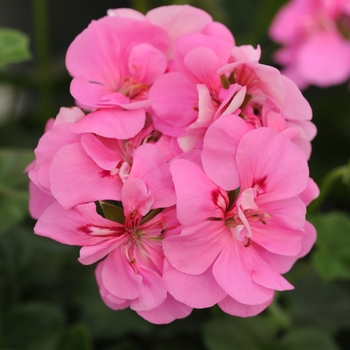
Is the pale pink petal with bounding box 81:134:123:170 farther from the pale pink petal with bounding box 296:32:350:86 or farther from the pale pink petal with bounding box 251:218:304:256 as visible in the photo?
the pale pink petal with bounding box 296:32:350:86

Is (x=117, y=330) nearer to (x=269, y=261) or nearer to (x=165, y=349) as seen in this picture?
(x=165, y=349)

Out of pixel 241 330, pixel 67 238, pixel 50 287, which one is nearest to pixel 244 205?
pixel 67 238

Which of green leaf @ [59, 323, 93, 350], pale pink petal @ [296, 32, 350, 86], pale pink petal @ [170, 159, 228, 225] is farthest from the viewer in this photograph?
pale pink petal @ [296, 32, 350, 86]

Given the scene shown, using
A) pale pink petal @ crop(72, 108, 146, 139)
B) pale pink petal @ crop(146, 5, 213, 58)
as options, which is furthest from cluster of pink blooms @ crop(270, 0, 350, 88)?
pale pink petal @ crop(72, 108, 146, 139)

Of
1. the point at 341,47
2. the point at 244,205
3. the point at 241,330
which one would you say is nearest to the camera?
the point at 244,205

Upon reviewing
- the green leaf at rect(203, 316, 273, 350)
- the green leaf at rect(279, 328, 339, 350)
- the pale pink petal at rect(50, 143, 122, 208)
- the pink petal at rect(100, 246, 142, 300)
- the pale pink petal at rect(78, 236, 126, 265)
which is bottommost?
the green leaf at rect(203, 316, 273, 350)

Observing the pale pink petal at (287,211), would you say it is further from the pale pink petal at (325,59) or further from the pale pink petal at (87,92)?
the pale pink petal at (325,59)

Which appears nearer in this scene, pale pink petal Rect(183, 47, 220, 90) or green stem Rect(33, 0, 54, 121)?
pale pink petal Rect(183, 47, 220, 90)
